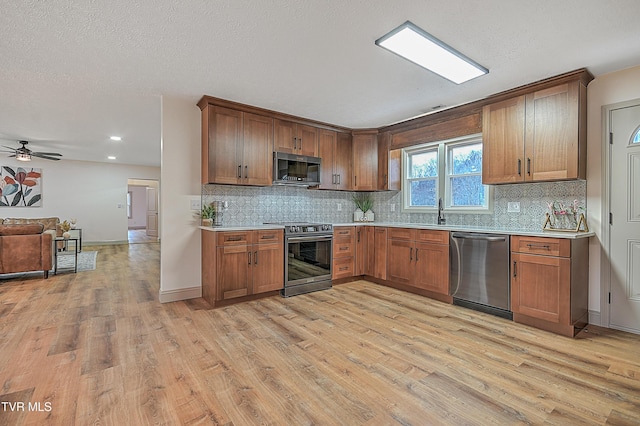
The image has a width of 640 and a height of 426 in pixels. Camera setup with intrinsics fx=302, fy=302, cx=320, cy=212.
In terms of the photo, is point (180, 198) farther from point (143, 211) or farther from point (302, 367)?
point (143, 211)

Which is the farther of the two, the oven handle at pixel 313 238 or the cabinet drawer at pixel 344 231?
the cabinet drawer at pixel 344 231

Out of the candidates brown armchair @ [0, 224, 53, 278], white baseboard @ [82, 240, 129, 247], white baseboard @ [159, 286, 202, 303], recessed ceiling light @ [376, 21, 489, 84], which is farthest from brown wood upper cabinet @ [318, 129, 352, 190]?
white baseboard @ [82, 240, 129, 247]

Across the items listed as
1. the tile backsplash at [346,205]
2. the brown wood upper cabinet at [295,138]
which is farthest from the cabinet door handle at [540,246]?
the brown wood upper cabinet at [295,138]

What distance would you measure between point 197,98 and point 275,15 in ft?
6.49

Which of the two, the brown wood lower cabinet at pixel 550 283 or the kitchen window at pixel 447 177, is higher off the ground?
the kitchen window at pixel 447 177

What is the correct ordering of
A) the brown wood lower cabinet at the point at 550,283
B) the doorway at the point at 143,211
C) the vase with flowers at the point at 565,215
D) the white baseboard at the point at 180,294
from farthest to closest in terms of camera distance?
the doorway at the point at 143,211
the white baseboard at the point at 180,294
the vase with flowers at the point at 565,215
the brown wood lower cabinet at the point at 550,283

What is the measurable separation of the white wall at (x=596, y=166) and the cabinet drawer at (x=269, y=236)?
3325 mm

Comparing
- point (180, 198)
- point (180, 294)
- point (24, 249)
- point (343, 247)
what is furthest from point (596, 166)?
point (24, 249)

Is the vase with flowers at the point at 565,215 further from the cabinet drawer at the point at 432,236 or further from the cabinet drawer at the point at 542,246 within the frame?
the cabinet drawer at the point at 432,236

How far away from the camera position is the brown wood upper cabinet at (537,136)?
2.91 m

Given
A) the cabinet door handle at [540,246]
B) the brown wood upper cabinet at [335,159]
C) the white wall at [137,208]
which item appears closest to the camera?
the cabinet door handle at [540,246]

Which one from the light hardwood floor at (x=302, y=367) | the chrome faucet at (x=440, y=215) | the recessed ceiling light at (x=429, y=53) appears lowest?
the light hardwood floor at (x=302, y=367)

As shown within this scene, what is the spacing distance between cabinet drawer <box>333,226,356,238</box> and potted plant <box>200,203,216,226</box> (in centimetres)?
172

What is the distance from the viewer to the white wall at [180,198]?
3652 millimetres
